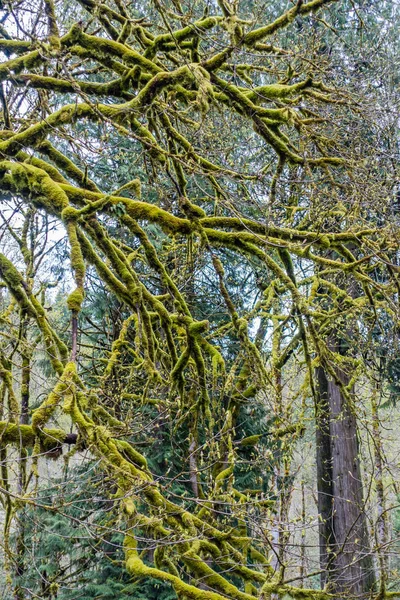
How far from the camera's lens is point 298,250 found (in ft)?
10.6

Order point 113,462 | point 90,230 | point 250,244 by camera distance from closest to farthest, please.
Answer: point 113,462, point 90,230, point 250,244

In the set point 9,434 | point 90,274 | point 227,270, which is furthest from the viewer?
point 227,270

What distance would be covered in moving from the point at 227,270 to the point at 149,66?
218 inches

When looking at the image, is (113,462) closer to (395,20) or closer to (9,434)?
(9,434)

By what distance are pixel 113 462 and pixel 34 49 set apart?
2.20 m

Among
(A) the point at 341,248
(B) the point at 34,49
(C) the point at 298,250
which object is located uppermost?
(B) the point at 34,49

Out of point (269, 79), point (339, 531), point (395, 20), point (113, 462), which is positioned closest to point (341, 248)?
point (113, 462)

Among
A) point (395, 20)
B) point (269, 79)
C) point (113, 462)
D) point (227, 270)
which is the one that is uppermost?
point (395, 20)

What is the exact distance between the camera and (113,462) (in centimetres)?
268

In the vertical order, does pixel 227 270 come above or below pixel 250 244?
above

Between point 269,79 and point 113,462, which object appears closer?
point 113,462

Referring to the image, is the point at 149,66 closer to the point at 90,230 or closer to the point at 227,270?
the point at 90,230

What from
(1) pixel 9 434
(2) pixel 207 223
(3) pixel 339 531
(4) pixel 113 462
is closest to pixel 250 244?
(2) pixel 207 223

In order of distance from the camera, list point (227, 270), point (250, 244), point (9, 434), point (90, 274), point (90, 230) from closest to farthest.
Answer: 1. point (90, 230)
2. point (9, 434)
3. point (250, 244)
4. point (90, 274)
5. point (227, 270)
